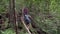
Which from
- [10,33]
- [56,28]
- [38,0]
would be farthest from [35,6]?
[10,33]

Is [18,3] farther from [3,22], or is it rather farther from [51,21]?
[51,21]

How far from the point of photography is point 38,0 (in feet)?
6.12

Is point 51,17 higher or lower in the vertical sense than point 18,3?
lower

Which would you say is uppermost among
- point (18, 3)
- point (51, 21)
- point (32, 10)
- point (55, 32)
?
A: point (18, 3)

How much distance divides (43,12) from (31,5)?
19 centimetres

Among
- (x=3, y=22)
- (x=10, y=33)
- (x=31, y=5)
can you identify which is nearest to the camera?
(x=10, y=33)

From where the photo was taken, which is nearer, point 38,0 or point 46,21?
point 38,0

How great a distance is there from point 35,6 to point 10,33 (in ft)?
2.55

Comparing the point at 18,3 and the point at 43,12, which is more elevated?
the point at 18,3

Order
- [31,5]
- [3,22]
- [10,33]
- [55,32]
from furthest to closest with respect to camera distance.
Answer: [55,32], [31,5], [3,22], [10,33]

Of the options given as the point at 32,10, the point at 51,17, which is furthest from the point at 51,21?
the point at 32,10

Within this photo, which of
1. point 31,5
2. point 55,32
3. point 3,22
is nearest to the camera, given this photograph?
point 3,22

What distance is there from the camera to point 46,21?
214 cm

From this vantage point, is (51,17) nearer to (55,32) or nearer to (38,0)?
(55,32)
